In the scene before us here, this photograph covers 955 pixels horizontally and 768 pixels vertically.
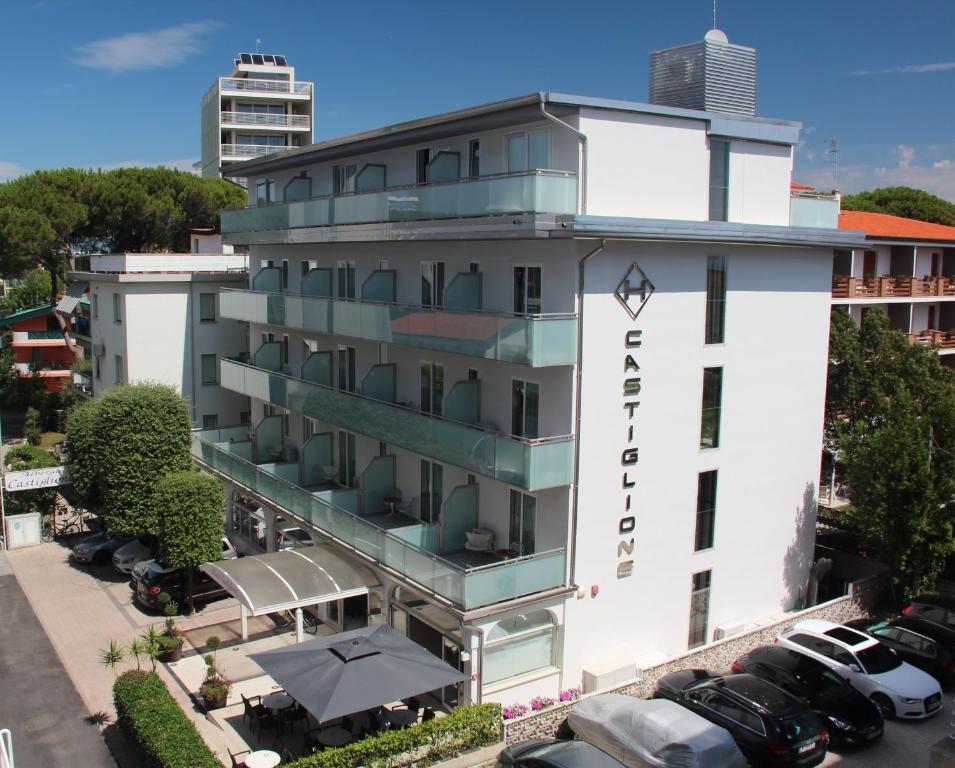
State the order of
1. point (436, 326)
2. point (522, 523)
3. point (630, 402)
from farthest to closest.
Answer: point (436, 326)
point (522, 523)
point (630, 402)

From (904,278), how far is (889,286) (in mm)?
895

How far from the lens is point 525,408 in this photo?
66.2 ft

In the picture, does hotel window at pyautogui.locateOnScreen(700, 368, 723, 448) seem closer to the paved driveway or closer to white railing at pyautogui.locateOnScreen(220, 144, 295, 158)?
the paved driveway

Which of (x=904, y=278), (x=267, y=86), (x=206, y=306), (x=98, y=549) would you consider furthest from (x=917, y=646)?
(x=267, y=86)

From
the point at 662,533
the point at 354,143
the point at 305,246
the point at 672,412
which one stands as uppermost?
the point at 354,143

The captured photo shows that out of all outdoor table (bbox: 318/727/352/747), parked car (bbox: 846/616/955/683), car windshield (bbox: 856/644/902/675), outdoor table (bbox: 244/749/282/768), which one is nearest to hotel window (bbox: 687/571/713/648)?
car windshield (bbox: 856/644/902/675)

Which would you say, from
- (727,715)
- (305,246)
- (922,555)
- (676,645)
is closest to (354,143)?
(305,246)

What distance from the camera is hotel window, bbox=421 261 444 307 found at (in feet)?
75.2

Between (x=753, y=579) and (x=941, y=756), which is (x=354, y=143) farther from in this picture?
(x=941, y=756)

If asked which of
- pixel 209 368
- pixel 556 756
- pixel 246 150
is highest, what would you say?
pixel 246 150

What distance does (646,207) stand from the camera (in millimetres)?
19547

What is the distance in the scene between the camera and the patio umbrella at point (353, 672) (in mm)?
16094

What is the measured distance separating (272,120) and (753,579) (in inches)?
2615

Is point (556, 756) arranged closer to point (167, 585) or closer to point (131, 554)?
point (167, 585)
